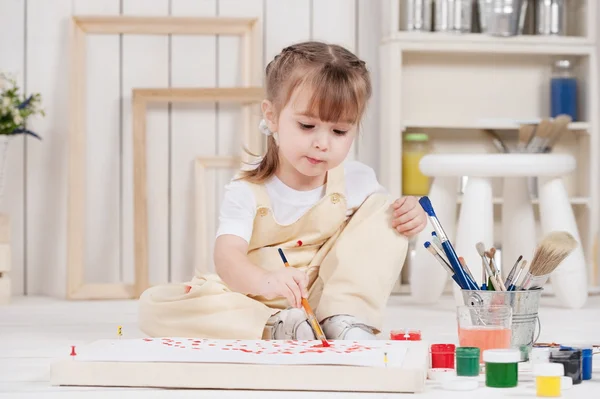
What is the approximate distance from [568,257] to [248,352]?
1.23 m

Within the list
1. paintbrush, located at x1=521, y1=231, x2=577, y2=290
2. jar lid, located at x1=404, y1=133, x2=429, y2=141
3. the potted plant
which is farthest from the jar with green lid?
paintbrush, located at x1=521, y1=231, x2=577, y2=290

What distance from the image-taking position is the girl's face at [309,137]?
61.3 inches

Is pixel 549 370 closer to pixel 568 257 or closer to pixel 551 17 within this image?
pixel 568 257

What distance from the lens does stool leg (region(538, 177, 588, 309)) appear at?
7.47 ft

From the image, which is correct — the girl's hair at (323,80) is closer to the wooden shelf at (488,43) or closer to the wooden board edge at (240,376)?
the wooden board edge at (240,376)

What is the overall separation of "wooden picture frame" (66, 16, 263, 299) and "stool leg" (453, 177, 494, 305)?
2.26 ft

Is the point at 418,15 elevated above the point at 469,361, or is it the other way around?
the point at 418,15

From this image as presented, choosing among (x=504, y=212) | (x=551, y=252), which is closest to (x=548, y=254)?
(x=551, y=252)

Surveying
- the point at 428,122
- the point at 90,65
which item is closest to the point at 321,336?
the point at 428,122

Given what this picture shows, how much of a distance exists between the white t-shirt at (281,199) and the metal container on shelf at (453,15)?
96cm

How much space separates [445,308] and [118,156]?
1.00 m

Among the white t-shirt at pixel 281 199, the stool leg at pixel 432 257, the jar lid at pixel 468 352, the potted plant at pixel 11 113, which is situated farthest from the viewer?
the potted plant at pixel 11 113

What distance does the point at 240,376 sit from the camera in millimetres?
1170

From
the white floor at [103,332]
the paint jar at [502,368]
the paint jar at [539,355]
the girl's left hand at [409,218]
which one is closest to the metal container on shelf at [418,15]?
the white floor at [103,332]
